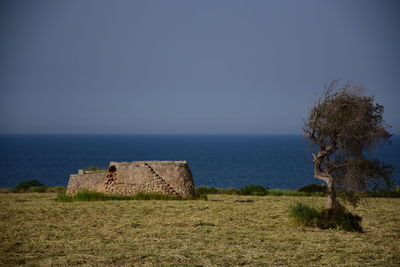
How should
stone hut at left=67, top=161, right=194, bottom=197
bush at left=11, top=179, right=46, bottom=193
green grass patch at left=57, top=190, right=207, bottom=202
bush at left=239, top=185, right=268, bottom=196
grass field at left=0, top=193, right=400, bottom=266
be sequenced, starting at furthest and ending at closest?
1. bush at left=11, top=179, right=46, bottom=193
2. bush at left=239, top=185, right=268, bottom=196
3. stone hut at left=67, top=161, right=194, bottom=197
4. green grass patch at left=57, top=190, right=207, bottom=202
5. grass field at left=0, top=193, right=400, bottom=266

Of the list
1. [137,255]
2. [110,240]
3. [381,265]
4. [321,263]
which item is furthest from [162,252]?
[381,265]

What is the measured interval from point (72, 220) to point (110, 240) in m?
Answer: 5.31

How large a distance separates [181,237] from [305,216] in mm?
5790

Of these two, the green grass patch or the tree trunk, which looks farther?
the green grass patch

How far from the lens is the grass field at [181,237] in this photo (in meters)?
13.1

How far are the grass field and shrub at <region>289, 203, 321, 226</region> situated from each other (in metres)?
0.47

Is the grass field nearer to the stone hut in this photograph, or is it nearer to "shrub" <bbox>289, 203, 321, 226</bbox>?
"shrub" <bbox>289, 203, 321, 226</bbox>

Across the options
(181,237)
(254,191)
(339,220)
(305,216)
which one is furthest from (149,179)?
(339,220)

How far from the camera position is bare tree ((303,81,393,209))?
18.2 metres

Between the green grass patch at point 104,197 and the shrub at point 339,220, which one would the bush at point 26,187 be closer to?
the green grass patch at point 104,197

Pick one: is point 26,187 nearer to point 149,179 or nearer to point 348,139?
point 149,179

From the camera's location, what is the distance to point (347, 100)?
1850 cm

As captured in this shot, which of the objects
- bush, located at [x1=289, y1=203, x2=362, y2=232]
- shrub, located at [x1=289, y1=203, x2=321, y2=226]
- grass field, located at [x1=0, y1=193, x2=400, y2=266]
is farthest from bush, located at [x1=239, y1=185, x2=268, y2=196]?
bush, located at [x1=289, y1=203, x2=362, y2=232]

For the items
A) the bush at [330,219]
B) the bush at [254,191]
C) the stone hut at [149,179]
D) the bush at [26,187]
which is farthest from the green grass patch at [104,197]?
the bush at [26,187]
